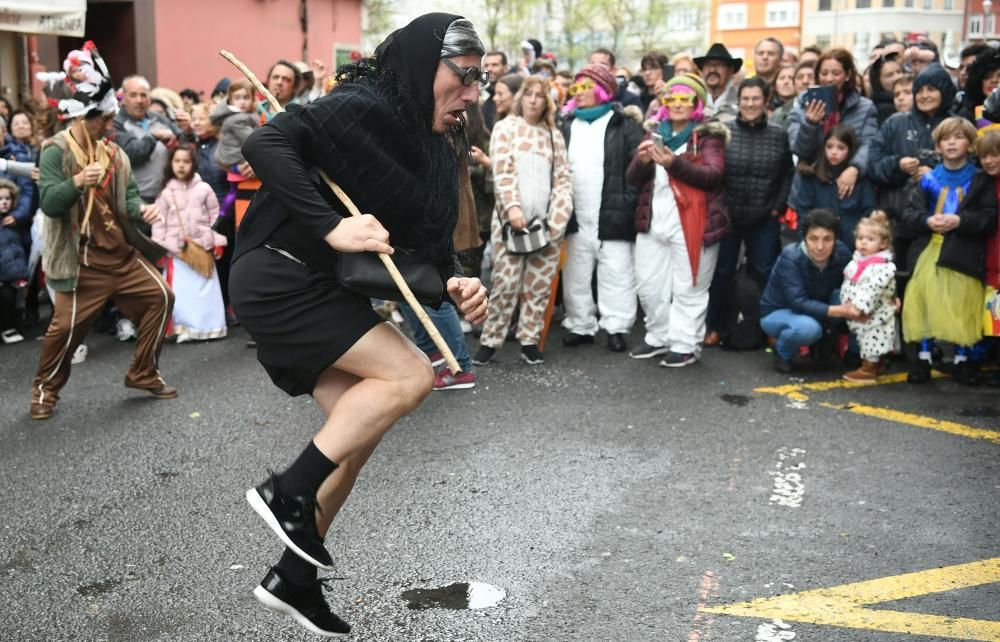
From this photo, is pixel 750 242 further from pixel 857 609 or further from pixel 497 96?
pixel 857 609

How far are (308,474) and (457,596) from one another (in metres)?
1.02

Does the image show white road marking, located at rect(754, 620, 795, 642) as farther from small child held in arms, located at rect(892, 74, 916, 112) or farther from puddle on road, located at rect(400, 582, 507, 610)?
small child held in arms, located at rect(892, 74, 916, 112)

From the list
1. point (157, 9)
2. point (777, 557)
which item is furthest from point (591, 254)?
point (157, 9)

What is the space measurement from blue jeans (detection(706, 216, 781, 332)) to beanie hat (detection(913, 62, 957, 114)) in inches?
57.7

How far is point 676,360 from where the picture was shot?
8422 mm

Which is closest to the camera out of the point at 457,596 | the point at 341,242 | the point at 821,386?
the point at 341,242

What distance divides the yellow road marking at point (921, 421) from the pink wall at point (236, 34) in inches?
597

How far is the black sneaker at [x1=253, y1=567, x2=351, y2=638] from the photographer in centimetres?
360

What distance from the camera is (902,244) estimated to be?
8.53 m

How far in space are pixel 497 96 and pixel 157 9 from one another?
11660mm

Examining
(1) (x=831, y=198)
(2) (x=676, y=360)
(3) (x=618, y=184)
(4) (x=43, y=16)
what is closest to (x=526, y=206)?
(3) (x=618, y=184)

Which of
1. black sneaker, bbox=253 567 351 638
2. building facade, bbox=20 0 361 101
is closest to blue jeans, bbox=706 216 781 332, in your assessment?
black sneaker, bbox=253 567 351 638

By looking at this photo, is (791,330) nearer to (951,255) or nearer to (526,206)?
(951,255)

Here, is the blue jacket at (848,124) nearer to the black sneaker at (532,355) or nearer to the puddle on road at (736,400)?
the puddle on road at (736,400)
